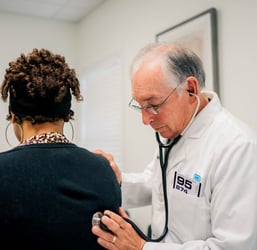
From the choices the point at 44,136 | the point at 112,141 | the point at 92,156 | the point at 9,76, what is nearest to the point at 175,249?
the point at 92,156

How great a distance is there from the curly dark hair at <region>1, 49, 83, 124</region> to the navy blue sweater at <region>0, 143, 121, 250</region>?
0.12 m

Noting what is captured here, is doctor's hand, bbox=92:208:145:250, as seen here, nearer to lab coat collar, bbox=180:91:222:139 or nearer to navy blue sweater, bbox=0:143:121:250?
navy blue sweater, bbox=0:143:121:250

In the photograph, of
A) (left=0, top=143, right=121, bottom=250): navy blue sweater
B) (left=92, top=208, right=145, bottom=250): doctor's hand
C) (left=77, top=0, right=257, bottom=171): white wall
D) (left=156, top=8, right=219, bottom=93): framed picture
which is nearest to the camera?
(left=0, top=143, right=121, bottom=250): navy blue sweater

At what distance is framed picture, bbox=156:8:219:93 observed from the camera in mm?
2068

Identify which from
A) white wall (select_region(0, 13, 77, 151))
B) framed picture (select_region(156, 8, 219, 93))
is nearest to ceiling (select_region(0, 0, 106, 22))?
white wall (select_region(0, 13, 77, 151))

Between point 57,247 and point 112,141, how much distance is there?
2.59 m

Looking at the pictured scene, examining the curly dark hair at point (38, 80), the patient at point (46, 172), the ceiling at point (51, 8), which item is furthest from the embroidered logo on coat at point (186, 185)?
the ceiling at point (51, 8)

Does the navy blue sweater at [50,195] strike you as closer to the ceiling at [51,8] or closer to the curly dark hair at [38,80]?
the curly dark hair at [38,80]

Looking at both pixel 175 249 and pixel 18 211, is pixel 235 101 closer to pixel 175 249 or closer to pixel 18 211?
pixel 175 249

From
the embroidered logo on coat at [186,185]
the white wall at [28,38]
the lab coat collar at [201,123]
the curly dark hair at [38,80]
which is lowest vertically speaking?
the embroidered logo on coat at [186,185]

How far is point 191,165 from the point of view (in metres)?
1.20

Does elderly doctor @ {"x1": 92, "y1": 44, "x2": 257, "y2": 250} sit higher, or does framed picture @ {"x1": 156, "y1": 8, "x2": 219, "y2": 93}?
framed picture @ {"x1": 156, "y1": 8, "x2": 219, "y2": 93}

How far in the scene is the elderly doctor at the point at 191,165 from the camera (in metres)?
1.03

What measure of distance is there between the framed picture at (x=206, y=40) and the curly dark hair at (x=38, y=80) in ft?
4.18
